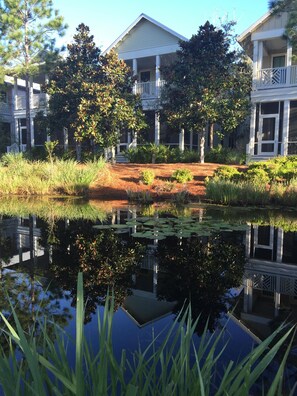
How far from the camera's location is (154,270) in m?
4.79

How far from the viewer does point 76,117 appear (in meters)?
16.8

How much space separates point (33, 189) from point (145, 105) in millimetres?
11971

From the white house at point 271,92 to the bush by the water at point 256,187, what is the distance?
647 cm

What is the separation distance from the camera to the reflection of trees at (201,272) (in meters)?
3.65

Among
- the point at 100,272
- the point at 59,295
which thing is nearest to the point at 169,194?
the point at 100,272

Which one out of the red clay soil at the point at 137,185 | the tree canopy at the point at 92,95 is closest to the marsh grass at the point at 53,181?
the red clay soil at the point at 137,185

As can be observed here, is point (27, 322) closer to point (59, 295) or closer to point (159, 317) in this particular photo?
point (59, 295)

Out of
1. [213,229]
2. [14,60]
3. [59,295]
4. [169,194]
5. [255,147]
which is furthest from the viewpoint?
[14,60]

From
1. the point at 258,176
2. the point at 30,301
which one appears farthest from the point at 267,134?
the point at 30,301

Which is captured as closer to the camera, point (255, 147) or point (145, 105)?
point (255, 147)

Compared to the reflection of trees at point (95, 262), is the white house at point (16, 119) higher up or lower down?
higher up

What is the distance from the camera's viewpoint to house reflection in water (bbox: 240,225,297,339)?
11.1 feet

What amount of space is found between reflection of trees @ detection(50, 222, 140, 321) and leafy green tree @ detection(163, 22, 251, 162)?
35.8 ft

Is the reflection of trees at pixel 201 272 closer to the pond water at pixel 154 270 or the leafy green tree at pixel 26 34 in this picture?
the pond water at pixel 154 270
